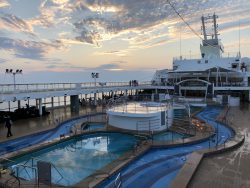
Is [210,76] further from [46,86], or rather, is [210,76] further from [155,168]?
[155,168]

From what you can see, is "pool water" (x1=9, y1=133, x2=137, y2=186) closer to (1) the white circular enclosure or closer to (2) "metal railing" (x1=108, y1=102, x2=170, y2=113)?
(1) the white circular enclosure

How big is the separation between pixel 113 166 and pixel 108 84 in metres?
23.7

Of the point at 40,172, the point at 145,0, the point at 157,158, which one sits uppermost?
the point at 145,0

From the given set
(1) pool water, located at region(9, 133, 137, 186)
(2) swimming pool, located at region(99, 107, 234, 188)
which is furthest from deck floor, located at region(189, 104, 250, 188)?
(1) pool water, located at region(9, 133, 137, 186)

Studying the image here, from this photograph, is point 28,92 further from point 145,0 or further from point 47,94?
point 145,0

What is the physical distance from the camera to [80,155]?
12180mm

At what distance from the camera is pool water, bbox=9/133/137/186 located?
970cm

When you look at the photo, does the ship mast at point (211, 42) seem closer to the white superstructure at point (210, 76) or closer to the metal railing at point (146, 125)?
the white superstructure at point (210, 76)

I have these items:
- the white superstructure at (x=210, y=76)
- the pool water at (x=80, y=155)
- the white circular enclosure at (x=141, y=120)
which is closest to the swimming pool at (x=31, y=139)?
the pool water at (x=80, y=155)

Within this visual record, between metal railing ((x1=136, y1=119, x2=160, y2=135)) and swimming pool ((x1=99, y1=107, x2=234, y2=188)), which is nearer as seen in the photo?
swimming pool ((x1=99, y1=107, x2=234, y2=188))

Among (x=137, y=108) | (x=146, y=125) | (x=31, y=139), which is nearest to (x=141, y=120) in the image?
(x=146, y=125)

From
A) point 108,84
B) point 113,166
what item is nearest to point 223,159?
point 113,166

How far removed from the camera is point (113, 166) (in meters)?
10.0

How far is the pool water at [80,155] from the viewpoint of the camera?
9.70 m
